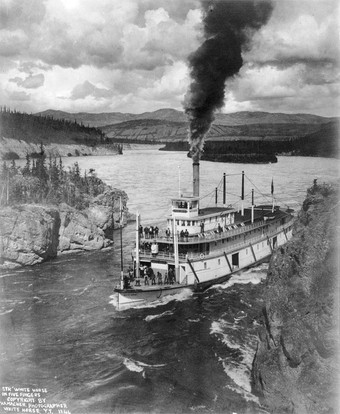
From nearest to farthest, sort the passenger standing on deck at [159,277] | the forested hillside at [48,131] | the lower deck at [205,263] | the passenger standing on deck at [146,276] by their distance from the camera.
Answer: the passenger standing on deck at [146,276] < the passenger standing on deck at [159,277] < the lower deck at [205,263] < the forested hillside at [48,131]

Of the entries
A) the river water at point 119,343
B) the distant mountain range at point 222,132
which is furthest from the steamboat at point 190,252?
the distant mountain range at point 222,132

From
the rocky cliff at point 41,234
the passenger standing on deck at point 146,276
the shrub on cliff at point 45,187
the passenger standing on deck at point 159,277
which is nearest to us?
the passenger standing on deck at point 146,276

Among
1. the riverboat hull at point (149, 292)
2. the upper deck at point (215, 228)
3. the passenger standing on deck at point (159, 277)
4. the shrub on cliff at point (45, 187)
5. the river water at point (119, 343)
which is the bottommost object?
the river water at point (119, 343)

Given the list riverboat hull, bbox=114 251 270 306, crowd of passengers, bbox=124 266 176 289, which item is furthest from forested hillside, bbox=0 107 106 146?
riverboat hull, bbox=114 251 270 306

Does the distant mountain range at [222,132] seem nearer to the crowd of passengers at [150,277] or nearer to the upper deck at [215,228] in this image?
the upper deck at [215,228]

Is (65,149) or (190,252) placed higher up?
(65,149)

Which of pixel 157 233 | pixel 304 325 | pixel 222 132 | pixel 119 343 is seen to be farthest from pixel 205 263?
pixel 222 132

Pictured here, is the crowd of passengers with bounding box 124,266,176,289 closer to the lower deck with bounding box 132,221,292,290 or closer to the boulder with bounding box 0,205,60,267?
the lower deck with bounding box 132,221,292,290

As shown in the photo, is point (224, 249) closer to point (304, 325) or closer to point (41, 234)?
point (41, 234)
